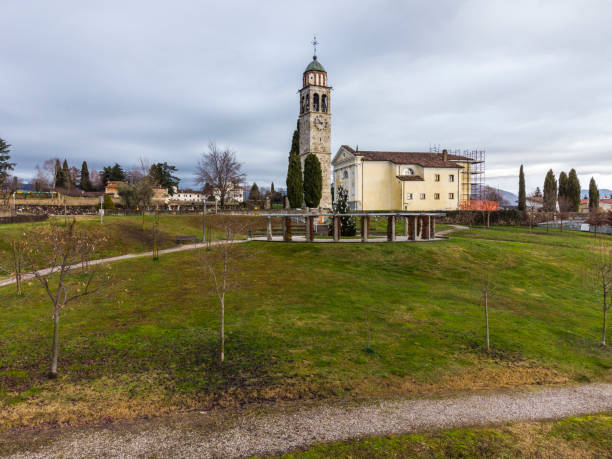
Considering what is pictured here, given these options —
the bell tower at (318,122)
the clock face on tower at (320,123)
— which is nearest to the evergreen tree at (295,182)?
the bell tower at (318,122)

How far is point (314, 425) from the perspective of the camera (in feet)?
30.7

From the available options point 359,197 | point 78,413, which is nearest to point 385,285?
point 78,413

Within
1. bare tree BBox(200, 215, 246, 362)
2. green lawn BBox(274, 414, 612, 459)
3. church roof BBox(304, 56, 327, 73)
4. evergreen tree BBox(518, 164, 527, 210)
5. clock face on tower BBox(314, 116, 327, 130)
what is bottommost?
green lawn BBox(274, 414, 612, 459)

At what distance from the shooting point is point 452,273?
2608 cm

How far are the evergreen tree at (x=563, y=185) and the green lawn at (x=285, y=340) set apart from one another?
224 ft

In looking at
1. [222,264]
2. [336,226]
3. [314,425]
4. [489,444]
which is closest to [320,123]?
[336,226]

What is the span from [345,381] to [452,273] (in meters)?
17.1

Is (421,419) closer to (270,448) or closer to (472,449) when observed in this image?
(472,449)

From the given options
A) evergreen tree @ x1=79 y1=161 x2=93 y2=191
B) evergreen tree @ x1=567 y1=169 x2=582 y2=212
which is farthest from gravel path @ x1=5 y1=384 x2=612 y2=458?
evergreen tree @ x1=79 y1=161 x2=93 y2=191

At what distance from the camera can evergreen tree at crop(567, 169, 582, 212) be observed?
261 feet

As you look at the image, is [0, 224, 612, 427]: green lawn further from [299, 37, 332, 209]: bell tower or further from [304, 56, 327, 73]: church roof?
[304, 56, 327, 73]: church roof

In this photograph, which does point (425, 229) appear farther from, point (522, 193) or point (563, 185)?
point (563, 185)

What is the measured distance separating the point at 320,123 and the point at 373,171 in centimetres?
1316

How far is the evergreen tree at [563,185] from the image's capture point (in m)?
80.7
